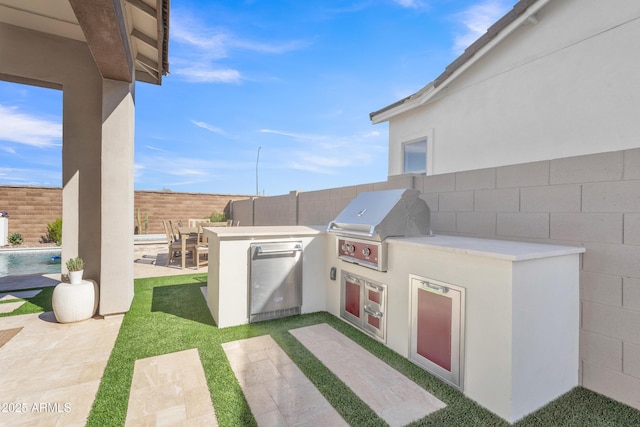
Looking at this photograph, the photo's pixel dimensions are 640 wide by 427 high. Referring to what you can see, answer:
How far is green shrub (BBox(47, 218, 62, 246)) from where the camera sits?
10.0 m

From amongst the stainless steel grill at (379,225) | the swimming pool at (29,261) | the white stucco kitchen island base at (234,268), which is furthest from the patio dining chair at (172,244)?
the stainless steel grill at (379,225)

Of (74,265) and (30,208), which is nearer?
(74,265)

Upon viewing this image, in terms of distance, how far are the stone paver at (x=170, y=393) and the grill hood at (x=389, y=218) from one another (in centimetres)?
199

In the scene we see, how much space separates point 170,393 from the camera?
7.13 ft

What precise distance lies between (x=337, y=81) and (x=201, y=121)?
1338 cm

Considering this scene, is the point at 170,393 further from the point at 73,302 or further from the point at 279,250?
the point at 73,302

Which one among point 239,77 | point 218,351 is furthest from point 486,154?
point 239,77

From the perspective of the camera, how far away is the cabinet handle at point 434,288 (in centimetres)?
233

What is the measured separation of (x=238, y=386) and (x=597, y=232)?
3049mm

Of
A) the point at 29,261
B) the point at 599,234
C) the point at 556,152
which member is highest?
the point at 556,152

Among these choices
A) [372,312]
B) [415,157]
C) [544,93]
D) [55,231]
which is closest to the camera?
[372,312]

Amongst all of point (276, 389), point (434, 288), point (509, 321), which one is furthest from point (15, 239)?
point (509, 321)

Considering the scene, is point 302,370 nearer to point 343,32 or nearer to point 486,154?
point 486,154

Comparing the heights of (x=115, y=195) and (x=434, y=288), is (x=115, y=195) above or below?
above
